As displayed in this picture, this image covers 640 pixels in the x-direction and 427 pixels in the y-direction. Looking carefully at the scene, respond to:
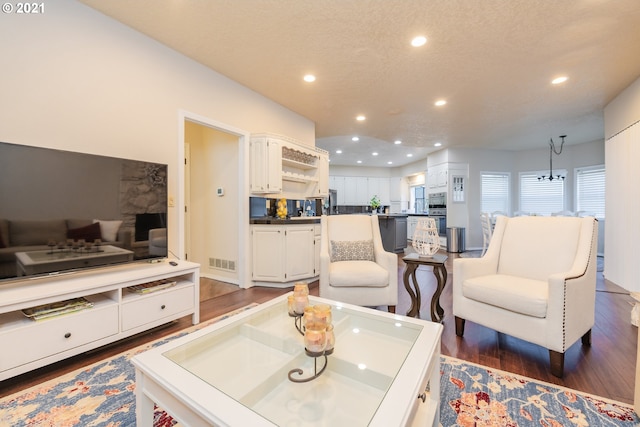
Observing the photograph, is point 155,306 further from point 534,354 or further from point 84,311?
point 534,354

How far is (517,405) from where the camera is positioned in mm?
1408

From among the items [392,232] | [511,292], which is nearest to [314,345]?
[511,292]

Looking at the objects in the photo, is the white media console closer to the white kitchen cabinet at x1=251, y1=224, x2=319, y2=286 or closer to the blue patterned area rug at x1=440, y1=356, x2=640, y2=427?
the white kitchen cabinet at x1=251, y1=224, x2=319, y2=286

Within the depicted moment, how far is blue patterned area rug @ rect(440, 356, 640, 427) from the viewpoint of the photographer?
1.30m

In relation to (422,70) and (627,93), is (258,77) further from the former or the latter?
(627,93)

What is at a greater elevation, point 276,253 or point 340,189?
point 340,189

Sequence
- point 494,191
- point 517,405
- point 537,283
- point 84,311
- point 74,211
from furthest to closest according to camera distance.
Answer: point 494,191 < point 537,283 < point 74,211 < point 84,311 < point 517,405

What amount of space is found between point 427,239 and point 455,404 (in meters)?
1.37

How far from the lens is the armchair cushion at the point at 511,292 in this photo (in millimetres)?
1720

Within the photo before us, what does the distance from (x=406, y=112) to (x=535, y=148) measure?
188 inches

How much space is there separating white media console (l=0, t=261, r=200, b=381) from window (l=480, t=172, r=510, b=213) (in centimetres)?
721

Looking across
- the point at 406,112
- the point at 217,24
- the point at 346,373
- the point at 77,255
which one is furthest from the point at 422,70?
the point at 77,255

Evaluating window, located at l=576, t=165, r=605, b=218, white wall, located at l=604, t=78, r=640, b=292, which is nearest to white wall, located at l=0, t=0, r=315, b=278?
white wall, located at l=604, t=78, r=640, b=292

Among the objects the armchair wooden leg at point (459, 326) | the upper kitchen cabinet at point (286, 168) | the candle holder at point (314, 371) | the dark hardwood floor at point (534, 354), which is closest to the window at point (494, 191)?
the dark hardwood floor at point (534, 354)
